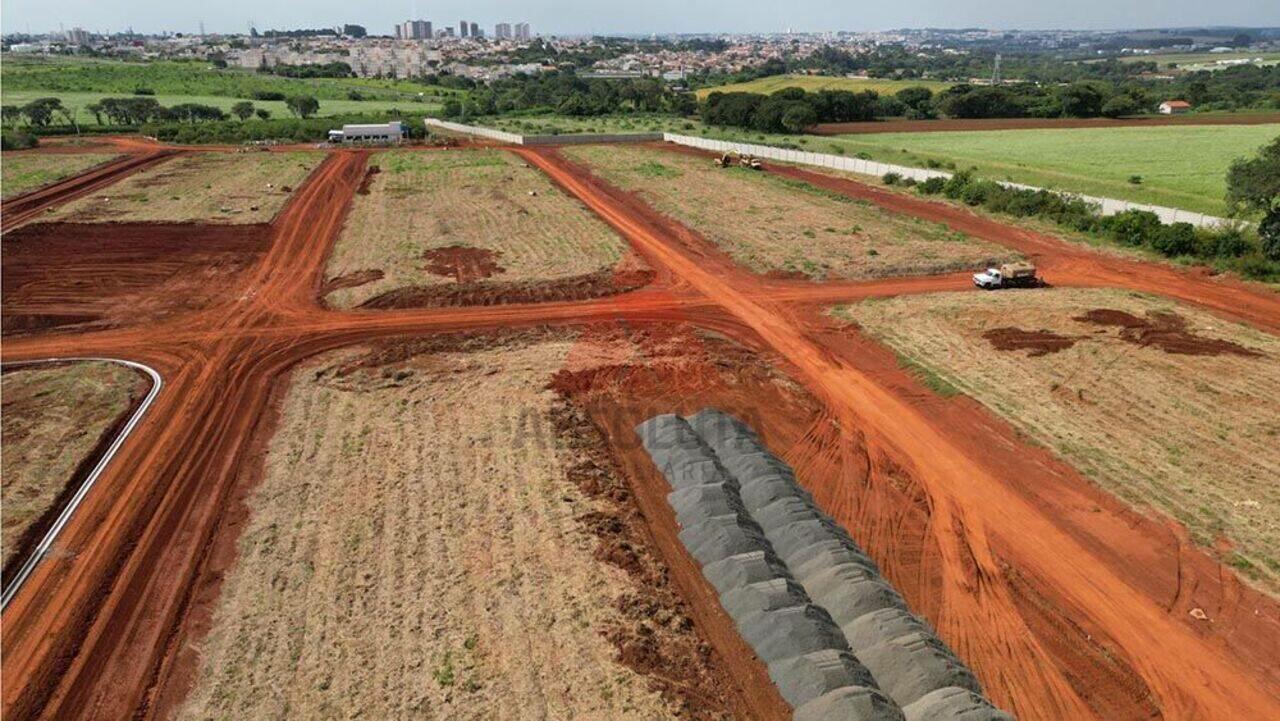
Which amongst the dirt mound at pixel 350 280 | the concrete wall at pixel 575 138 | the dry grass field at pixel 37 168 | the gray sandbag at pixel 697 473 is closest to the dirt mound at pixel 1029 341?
the gray sandbag at pixel 697 473

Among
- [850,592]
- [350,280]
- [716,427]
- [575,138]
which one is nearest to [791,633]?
[850,592]

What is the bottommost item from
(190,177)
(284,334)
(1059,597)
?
(1059,597)

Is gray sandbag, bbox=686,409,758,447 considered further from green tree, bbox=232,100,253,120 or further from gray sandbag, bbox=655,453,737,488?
green tree, bbox=232,100,253,120

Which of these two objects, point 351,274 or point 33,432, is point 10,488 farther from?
point 351,274

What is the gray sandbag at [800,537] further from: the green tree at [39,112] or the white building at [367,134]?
the green tree at [39,112]

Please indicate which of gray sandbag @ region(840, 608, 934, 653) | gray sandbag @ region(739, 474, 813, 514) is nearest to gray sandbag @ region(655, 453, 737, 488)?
gray sandbag @ region(739, 474, 813, 514)

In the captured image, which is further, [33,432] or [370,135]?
[370,135]

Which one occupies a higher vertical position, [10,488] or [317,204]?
[317,204]

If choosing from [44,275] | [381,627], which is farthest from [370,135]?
[381,627]
